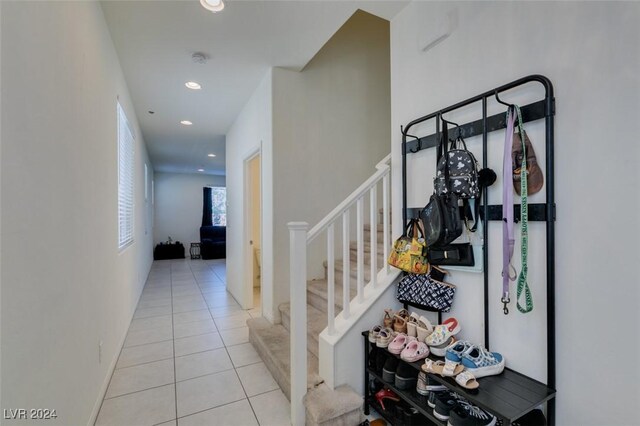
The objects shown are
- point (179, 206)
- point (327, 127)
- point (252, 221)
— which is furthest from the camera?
point (179, 206)

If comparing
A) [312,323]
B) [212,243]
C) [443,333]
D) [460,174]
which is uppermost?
[460,174]

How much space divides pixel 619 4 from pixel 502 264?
42.5 inches

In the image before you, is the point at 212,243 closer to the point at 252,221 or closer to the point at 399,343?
the point at 252,221

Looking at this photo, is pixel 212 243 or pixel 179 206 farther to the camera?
pixel 179 206

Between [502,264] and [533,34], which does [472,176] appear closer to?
[502,264]

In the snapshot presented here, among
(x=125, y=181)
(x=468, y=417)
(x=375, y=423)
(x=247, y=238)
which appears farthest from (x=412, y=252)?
(x=125, y=181)

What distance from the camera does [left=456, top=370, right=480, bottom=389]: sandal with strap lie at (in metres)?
1.24

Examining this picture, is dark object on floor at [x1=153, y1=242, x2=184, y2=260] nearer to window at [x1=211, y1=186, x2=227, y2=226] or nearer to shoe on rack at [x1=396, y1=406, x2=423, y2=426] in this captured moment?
window at [x1=211, y1=186, x2=227, y2=226]

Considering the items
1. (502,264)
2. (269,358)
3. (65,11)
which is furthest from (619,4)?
(269,358)

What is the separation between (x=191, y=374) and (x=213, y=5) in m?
2.80

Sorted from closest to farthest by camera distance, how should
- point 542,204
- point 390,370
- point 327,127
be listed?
point 542,204
point 390,370
point 327,127

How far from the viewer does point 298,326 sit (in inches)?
70.1

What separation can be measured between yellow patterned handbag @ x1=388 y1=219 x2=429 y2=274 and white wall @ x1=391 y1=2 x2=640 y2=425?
1.15 feet


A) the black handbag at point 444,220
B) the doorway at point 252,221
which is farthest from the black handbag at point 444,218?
the doorway at point 252,221
